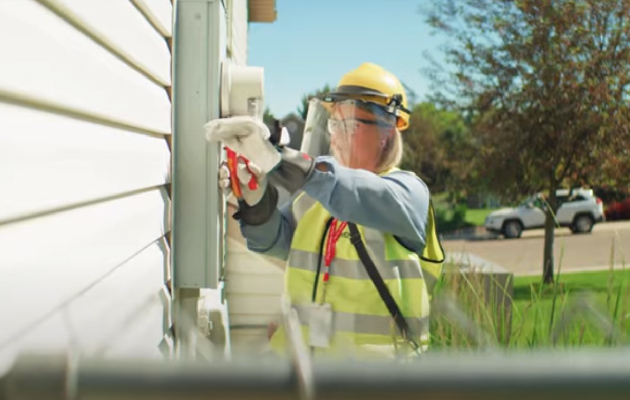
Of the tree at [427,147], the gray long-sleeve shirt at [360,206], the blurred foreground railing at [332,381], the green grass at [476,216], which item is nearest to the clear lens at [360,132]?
the gray long-sleeve shirt at [360,206]

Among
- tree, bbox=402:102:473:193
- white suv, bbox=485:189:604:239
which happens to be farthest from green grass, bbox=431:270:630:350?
tree, bbox=402:102:473:193

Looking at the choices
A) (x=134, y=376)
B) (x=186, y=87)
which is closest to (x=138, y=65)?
(x=186, y=87)

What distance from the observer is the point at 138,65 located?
79.8 inches

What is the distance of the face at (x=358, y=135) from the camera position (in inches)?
111

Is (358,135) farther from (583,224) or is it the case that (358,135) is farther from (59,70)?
(583,224)

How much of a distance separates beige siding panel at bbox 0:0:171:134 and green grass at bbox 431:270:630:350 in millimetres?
682

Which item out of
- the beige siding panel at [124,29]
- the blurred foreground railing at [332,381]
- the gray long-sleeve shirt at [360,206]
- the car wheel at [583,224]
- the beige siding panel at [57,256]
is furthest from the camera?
the car wheel at [583,224]

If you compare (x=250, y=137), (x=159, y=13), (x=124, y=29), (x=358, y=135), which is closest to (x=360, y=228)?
(x=358, y=135)

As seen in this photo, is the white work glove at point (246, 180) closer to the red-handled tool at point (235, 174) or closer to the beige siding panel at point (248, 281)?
the red-handled tool at point (235, 174)

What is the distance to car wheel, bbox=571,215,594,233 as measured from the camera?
24794 mm

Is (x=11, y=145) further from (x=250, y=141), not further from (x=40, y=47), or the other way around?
(x=250, y=141)

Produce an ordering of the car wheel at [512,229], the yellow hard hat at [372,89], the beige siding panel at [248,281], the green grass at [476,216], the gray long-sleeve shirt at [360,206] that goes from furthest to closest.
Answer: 1. the green grass at [476,216]
2. the car wheel at [512,229]
3. the beige siding panel at [248,281]
4. the yellow hard hat at [372,89]
5. the gray long-sleeve shirt at [360,206]

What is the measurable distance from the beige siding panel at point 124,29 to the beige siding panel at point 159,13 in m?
0.02

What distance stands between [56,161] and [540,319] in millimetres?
1614
